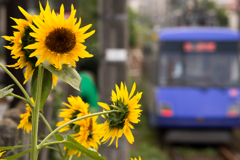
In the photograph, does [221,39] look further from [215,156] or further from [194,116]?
[215,156]

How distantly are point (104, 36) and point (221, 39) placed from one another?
4.03 meters

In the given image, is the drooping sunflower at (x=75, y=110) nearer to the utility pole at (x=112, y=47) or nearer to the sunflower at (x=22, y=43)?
the sunflower at (x=22, y=43)

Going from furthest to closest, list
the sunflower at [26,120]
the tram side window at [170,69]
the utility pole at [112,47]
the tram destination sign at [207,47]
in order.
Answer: the tram destination sign at [207,47]
the tram side window at [170,69]
the utility pole at [112,47]
the sunflower at [26,120]

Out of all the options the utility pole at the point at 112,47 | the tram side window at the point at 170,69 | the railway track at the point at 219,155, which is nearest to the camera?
the utility pole at the point at 112,47

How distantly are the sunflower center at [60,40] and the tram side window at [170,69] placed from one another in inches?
291

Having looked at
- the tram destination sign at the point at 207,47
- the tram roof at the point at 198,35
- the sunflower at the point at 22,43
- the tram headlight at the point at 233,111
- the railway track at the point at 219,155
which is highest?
the tram roof at the point at 198,35

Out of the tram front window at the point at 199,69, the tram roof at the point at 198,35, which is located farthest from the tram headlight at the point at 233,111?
the tram roof at the point at 198,35

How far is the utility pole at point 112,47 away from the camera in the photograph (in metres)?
4.93

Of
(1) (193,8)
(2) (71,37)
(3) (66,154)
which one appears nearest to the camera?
(2) (71,37)

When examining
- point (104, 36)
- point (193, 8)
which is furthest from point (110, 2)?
point (193, 8)

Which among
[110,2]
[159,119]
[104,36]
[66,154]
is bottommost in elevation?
[159,119]

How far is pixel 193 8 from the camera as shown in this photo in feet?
32.7

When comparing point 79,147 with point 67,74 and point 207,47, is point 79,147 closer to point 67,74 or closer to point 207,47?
point 67,74

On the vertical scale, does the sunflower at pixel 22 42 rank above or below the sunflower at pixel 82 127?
above
